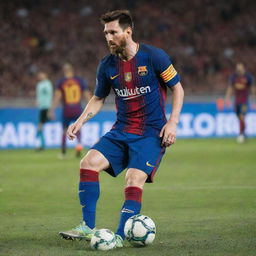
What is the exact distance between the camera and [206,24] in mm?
31641

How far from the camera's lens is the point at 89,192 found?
6.80 m

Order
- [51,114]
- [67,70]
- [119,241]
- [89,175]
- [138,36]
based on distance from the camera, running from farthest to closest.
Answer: [138,36] < [51,114] < [67,70] < [89,175] < [119,241]

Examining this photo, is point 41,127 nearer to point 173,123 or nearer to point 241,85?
point 241,85

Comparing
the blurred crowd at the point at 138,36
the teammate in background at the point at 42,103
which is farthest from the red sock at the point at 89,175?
the blurred crowd at the point at 138,36

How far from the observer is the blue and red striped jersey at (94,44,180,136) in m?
6.91

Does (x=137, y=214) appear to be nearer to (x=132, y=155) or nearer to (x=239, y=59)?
(x=132, y=155)

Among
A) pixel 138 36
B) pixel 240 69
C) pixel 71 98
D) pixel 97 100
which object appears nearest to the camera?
pixel 97 100

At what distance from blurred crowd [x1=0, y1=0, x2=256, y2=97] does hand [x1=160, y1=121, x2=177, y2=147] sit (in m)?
19.3

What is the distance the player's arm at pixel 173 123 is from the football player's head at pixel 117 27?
64cm

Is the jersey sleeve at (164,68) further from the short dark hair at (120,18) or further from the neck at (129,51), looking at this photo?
the short dark hair at (120,18)

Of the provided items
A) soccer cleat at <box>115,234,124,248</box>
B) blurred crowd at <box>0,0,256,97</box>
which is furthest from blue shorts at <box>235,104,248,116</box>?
soccer cleat at <box>115,234,124,248</box>

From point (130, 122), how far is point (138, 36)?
77.9 feet

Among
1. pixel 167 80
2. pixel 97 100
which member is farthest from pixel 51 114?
pixel 167 80

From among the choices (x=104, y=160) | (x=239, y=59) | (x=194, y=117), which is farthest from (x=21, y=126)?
(x=104, y=160)
